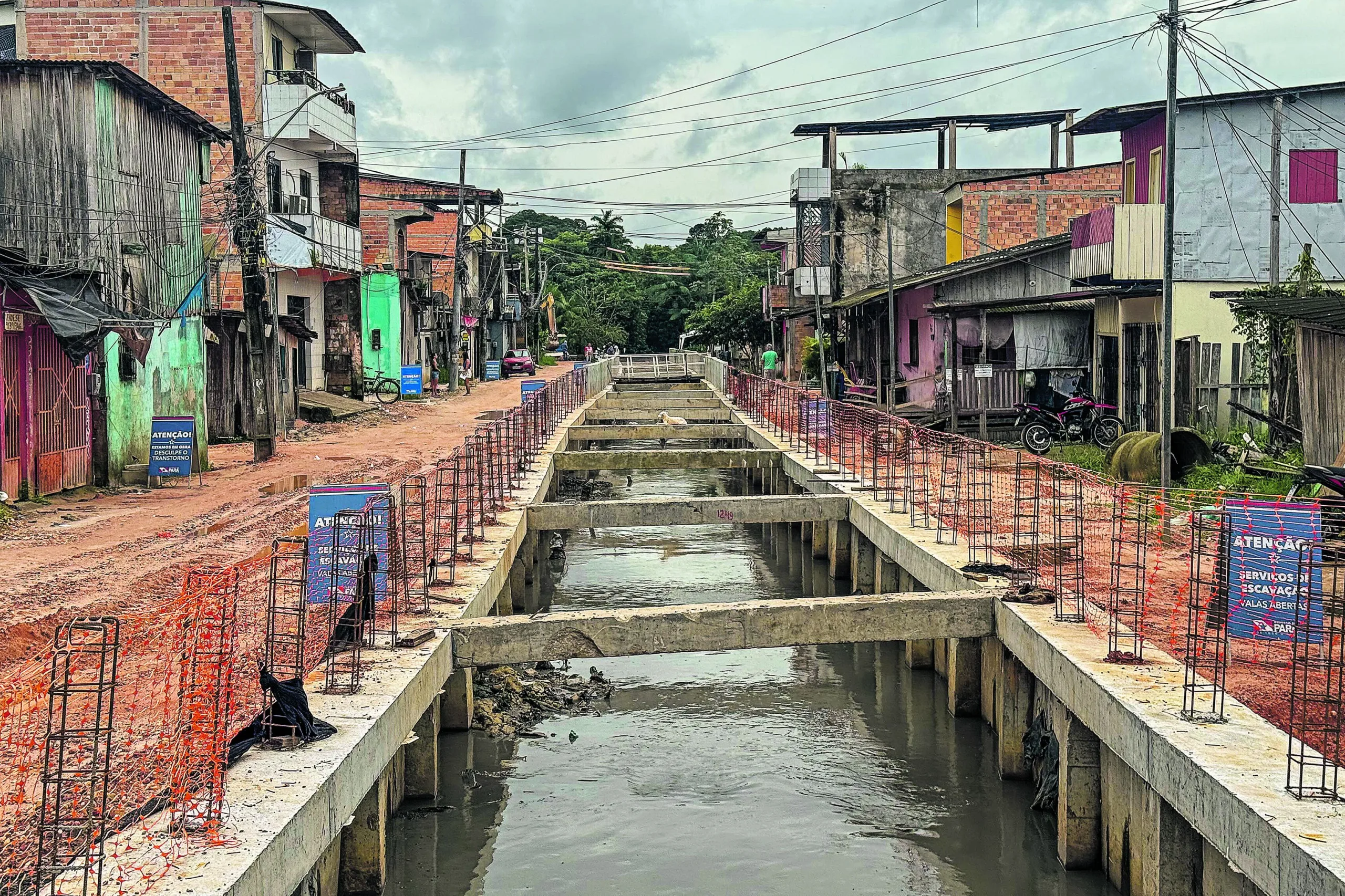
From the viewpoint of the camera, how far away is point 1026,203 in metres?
40.0

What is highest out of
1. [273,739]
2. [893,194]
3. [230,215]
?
[893,194]

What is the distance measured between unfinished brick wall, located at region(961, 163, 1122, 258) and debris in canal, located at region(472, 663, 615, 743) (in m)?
28.2

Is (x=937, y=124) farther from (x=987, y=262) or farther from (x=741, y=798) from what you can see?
(x=741, y=798)

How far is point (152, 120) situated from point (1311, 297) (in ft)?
60.3

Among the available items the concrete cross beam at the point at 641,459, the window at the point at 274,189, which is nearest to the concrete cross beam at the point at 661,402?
the window at the point at 274,189

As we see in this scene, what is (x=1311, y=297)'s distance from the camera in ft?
52.5

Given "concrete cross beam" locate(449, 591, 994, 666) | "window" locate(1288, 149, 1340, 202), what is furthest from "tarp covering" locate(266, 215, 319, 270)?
"concrete cross beam" locate(449, 591, 994, 666)

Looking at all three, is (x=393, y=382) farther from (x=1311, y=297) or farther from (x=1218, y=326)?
(x=1311, y=297)

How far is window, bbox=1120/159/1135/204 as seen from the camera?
24141 mm

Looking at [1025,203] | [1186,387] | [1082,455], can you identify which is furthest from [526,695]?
[1025,203]

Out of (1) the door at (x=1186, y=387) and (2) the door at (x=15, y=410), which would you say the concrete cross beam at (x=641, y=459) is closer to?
(1) the door at (x=1186, y=387)

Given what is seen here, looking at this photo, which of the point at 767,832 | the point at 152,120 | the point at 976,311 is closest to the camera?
the point at 767,832

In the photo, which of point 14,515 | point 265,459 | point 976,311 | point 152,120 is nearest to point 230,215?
point 152,120

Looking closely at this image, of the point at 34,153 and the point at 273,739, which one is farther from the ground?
the point at 34,153
